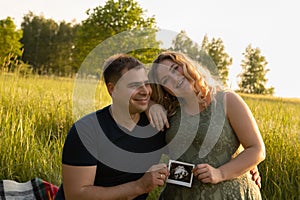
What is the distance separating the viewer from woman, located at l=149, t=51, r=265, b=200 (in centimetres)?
205

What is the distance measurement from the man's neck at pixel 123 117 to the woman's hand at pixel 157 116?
8 centimetres

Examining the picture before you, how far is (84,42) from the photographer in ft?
75.2

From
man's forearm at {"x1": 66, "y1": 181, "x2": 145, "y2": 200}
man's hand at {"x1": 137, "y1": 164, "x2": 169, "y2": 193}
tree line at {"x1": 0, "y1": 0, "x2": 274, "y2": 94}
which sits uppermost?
tree line at {"x1": 0, "y1": 0, "x2": 274, "y2": 94}

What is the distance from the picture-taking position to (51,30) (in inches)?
1513

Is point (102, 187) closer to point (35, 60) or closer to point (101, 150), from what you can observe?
point (101, 150)

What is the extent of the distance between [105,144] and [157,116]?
0.27 m

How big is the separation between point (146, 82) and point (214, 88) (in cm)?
33

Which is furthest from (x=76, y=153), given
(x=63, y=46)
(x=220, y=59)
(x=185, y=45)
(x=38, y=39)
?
(x=38, y=39)

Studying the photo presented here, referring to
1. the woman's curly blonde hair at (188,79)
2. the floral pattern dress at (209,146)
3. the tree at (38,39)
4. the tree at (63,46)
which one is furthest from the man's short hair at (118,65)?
the tree at (38,39)

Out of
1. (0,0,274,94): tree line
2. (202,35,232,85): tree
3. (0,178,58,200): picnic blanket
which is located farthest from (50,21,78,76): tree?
(0,178,58,200): picnic blanket

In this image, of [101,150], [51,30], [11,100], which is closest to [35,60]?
[51,30]

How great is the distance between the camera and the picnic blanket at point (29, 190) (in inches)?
113

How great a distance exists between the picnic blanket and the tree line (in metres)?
1.18

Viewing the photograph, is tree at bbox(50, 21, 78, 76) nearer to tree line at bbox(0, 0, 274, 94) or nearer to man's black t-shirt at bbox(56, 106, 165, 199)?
tree line at bbox(0, 0, 274, 94)
